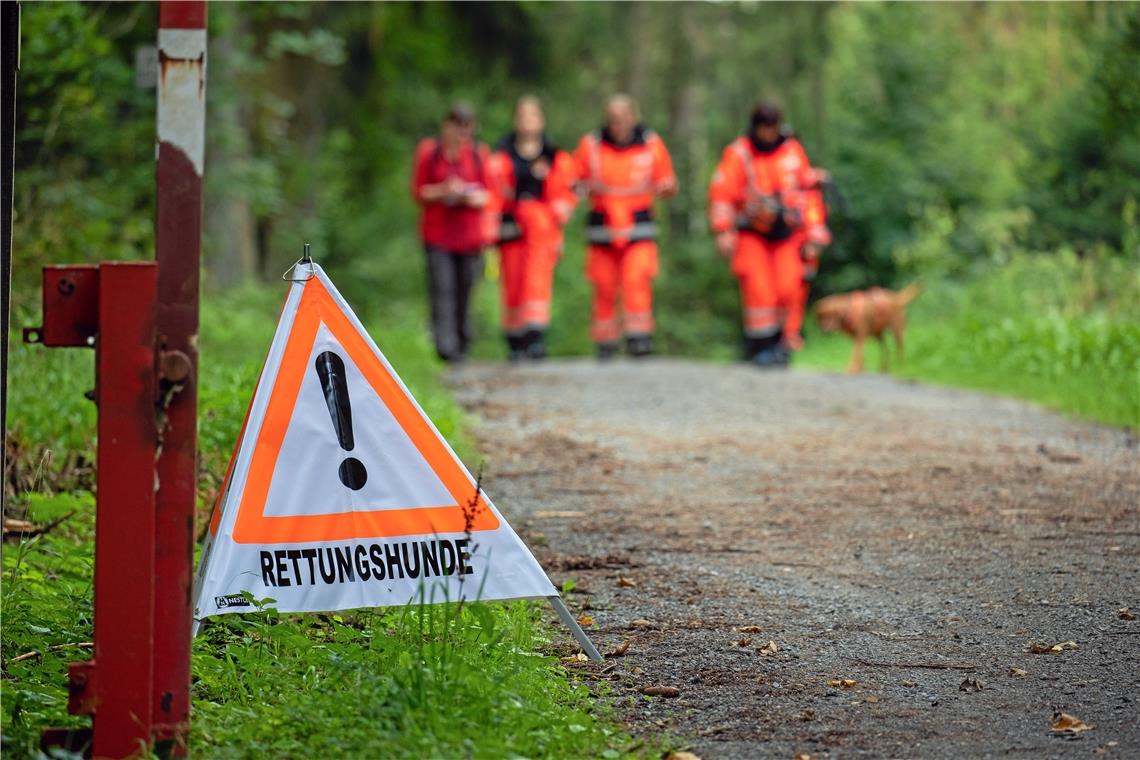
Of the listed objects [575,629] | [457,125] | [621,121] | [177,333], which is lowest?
[575,629]

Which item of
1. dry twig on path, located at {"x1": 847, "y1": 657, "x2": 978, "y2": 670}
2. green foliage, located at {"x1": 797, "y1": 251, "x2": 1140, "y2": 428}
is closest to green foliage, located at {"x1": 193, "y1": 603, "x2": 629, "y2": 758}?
dry twig on path, located at {"x1": 847, "y1": 657, "x2": 978, "y2": 670}

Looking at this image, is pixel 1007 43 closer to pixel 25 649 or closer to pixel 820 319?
pixel 820 319

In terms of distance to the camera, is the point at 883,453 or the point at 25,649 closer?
the point at 25,649

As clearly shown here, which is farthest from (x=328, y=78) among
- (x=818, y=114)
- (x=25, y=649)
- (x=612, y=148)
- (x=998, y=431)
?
(x=25, y=649)

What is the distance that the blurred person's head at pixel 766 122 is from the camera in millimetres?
15359

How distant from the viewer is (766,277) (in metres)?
15.4

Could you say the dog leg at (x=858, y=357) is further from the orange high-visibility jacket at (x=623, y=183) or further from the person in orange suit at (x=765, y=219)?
the orange high-visibility jacket at (x=623, y=183)

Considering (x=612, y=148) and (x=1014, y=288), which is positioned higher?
(x=612, y=148)

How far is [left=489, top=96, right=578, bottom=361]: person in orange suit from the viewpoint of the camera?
16.3 m

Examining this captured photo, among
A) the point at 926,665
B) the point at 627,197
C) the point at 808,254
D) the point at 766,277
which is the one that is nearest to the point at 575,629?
the point at 926,665

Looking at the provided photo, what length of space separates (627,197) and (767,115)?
4.96 ft

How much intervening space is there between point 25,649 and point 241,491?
0.91 meters

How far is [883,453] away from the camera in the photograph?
28.9 feet

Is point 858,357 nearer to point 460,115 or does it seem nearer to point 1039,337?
point 1039,337
